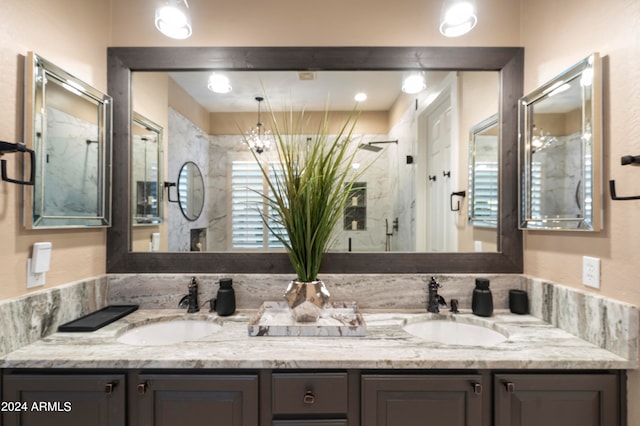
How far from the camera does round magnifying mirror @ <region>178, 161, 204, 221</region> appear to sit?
153 centimetres

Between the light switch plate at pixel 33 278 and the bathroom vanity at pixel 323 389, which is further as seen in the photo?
the light switch plate at pixel 33 278

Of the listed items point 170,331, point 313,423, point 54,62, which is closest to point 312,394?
point 313,423

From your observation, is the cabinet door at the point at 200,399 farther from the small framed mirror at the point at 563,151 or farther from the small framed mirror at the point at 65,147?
the small framed mirror at the point at 563,151

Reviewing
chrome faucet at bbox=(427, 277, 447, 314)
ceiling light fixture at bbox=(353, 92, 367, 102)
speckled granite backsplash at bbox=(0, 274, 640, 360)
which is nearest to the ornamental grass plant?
ceiling light fixture at bbox=(353, 92, 367, 102)

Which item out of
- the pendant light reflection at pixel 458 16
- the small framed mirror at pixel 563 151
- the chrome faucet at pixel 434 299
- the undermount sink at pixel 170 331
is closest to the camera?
the small framed mirror at pixel 563 151

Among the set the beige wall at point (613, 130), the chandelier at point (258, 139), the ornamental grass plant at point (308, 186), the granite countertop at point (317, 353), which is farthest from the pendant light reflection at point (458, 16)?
the granite countertop at point (317, 353)

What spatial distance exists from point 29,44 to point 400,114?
158 centimetres

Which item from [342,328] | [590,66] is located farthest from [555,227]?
[342,328]

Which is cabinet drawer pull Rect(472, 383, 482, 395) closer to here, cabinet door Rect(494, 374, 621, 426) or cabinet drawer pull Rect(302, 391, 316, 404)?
cabinet door Rect(494, 374, 621, 426)

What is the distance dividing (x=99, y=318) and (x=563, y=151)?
213 cm

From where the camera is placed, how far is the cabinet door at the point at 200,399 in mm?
983

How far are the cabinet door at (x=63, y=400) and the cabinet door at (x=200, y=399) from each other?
0.09 metres

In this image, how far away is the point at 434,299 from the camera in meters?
1.42

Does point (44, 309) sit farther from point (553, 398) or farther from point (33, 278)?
point (553, 398)
